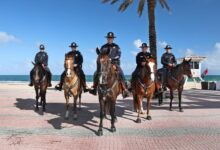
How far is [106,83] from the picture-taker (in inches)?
405

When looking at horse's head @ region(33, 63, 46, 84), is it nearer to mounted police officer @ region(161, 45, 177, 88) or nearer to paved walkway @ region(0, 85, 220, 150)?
paved walkway @ region(0, 85, 220, 150)

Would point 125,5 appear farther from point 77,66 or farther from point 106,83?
point 106,83

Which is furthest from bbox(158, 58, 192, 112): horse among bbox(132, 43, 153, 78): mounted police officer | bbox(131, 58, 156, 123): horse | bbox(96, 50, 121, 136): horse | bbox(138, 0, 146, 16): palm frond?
bbox(138, 0, 146, 16): palm frond

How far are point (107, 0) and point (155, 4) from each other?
3.86 meters

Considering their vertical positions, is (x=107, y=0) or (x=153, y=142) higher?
(x=107, y=0)

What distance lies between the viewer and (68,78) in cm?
1292

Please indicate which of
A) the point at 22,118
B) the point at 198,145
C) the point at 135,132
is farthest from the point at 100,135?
the point at 22,118

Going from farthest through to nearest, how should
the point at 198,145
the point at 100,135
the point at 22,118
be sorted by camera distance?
the point at 22,118 → the point at 100,135 → the point at 198,145

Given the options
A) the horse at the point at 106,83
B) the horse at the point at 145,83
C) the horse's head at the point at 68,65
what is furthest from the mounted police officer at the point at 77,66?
the horse at the point at 106,83

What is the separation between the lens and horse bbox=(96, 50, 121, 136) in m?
9.93

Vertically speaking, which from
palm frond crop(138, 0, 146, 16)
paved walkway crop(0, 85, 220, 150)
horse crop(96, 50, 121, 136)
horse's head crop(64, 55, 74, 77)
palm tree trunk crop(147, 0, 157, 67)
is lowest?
paved walkway crop(0, 85, 220, 150)

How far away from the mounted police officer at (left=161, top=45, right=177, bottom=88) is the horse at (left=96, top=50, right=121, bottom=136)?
626cm

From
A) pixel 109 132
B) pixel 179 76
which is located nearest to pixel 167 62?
pixel 179 76

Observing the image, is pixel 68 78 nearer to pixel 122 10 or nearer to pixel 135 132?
pixel 135 132
